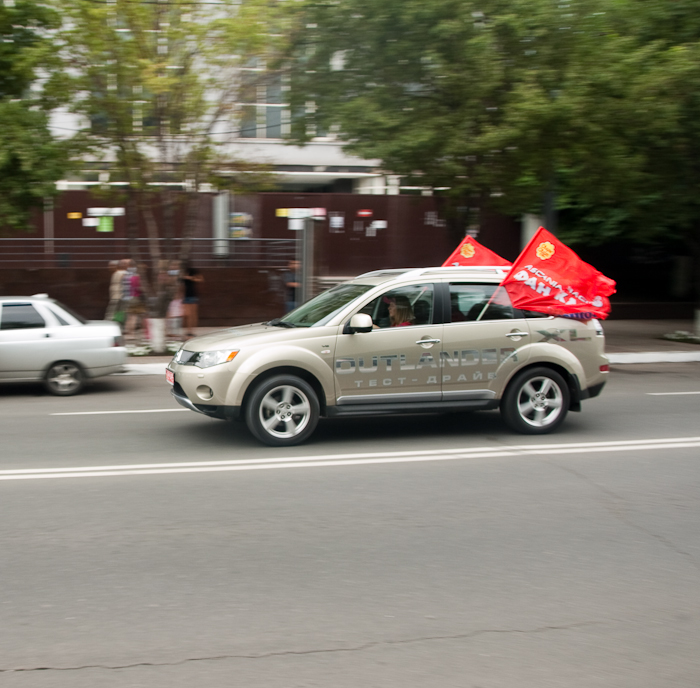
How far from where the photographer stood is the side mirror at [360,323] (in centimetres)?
817

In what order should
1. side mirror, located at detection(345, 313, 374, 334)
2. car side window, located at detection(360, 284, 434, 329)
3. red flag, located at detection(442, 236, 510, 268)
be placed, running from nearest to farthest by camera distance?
1. side mirror, located at detection(345, 313, 374, 334)
2. car side window, located at detection(360, 284, 434, 329)
3. red flag, located at detection(442, 236, 510, 268)

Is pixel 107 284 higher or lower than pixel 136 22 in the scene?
lower

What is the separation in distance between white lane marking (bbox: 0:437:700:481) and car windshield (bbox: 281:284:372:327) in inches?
61.5

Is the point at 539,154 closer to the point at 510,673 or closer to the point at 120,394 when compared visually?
the point at 120,394

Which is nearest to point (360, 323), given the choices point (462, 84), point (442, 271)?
point (442, 271)

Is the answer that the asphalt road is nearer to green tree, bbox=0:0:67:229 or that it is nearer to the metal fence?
green tree, bbox=0:0:67:229

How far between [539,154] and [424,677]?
1394cm

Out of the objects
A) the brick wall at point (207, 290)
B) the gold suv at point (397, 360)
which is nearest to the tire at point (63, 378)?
the gold suv at point (397, 360)

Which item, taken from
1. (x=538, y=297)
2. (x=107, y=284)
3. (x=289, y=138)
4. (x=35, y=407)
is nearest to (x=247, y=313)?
(x=107, y=284)

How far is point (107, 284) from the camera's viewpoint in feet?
70.5

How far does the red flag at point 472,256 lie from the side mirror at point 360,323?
314 centimetres

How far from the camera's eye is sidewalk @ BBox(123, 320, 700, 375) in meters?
15.2

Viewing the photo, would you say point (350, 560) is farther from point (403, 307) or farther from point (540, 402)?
point (540, 402)

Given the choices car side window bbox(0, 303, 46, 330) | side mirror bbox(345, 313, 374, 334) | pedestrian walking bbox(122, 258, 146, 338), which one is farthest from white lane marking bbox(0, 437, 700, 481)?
pedestrian walking bbox(122, 258, 146, 338)
